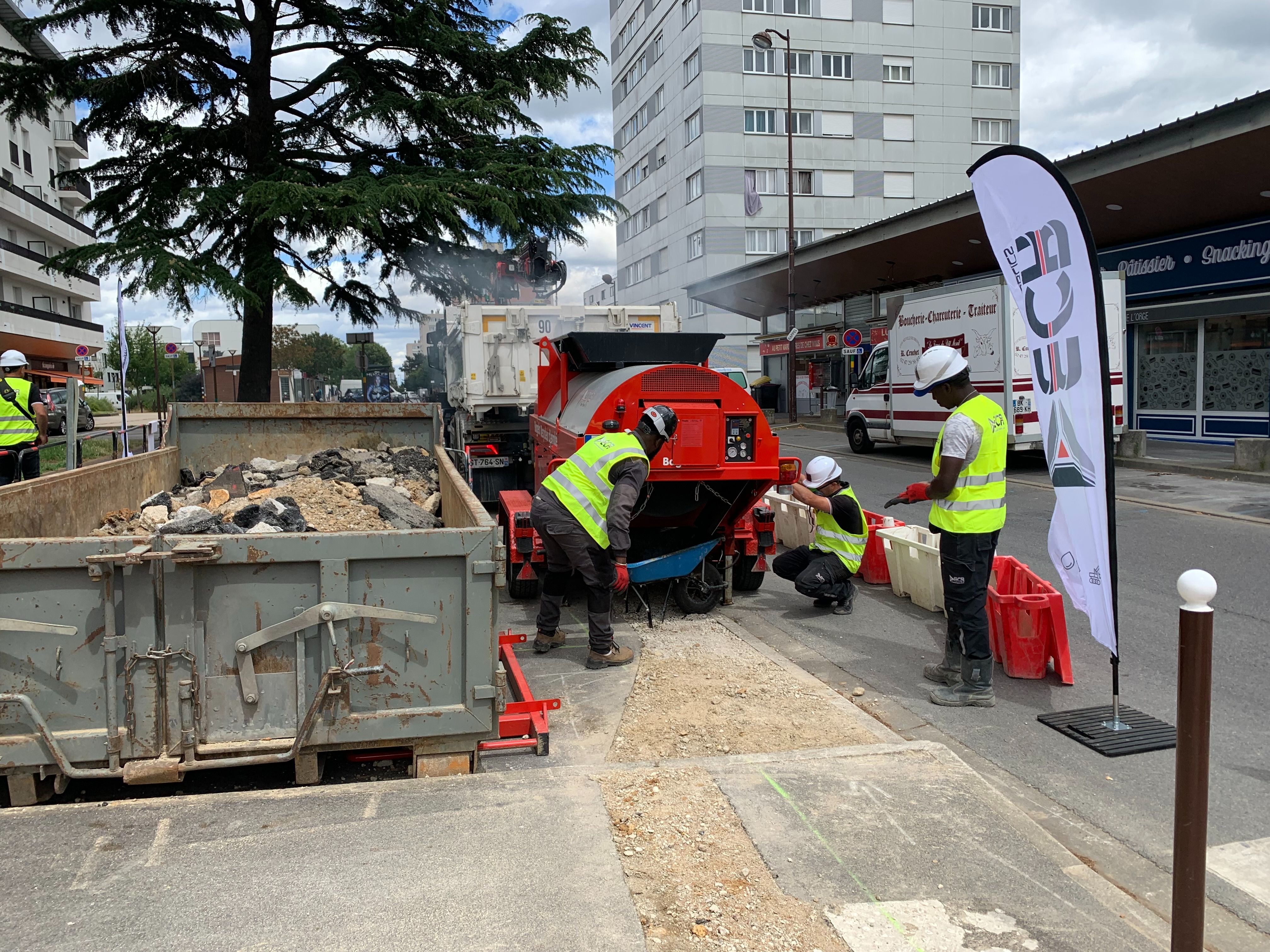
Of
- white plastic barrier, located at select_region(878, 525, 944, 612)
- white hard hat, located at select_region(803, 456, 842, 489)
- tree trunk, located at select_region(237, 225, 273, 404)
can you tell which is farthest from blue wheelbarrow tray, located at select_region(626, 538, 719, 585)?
tree trunk, located at select_region(237, 225, 273, 404)

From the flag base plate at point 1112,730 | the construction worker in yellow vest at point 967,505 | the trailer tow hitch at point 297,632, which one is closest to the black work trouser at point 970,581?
the construction worker in yellow vest at point 967,505

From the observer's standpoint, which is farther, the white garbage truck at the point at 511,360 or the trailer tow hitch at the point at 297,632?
the white garbage truck at the point at 511,360

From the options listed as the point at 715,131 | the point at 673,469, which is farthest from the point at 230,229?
the point at 715,131

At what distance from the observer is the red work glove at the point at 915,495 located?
518cm

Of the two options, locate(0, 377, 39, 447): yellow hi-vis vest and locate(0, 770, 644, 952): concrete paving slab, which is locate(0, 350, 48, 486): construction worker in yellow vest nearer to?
locate(0, 377, 39, 447): yellow hi-vis vest

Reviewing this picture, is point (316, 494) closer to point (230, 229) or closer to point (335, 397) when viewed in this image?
point (230, 229)

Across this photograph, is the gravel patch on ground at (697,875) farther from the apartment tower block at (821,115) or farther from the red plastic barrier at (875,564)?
the apartment tower block at (821,115)

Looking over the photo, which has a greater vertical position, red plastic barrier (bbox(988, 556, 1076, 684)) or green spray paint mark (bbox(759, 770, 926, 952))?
red plastic barrier (bbox(988, 556, 1076, 684))

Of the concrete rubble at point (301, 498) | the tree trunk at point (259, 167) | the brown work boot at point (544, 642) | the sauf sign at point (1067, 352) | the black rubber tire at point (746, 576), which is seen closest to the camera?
the sauf sign at point (1067, 352)

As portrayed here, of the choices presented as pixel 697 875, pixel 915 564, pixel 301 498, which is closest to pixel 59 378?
pixel 301 498

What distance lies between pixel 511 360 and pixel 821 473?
5.68 m

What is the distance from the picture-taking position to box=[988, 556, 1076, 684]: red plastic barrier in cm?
533

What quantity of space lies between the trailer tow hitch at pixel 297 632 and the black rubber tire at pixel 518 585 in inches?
147

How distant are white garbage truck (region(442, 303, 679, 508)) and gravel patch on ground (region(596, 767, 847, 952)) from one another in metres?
7.22
